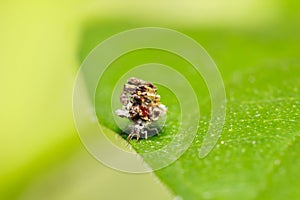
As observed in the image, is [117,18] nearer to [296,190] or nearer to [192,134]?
[192,134]

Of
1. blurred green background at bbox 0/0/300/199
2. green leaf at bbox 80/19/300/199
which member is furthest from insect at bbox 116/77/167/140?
blurred green background at bbox 0/0/300/199

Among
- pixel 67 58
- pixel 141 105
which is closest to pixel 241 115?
pixel 141 105

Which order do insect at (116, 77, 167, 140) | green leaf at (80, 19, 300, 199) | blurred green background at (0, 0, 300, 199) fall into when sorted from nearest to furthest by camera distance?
green leaf at (80, 19, 300, 199) → insect at (116, 77, 167, 140) → blurred green background at (0, 0, 300, 199)

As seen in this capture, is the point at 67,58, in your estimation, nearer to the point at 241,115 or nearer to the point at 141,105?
the point at 141,105

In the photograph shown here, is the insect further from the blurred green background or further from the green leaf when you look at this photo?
the blurred green background

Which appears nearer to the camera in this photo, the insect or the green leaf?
the green leaf

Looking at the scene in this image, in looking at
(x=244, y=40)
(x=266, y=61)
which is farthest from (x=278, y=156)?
(x=244, y=40)

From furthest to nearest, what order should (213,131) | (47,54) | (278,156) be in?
(47,54) → (213,131) → (278,156)

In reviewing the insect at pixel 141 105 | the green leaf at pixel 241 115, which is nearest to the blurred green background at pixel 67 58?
the green leaf at pixel 241 115
